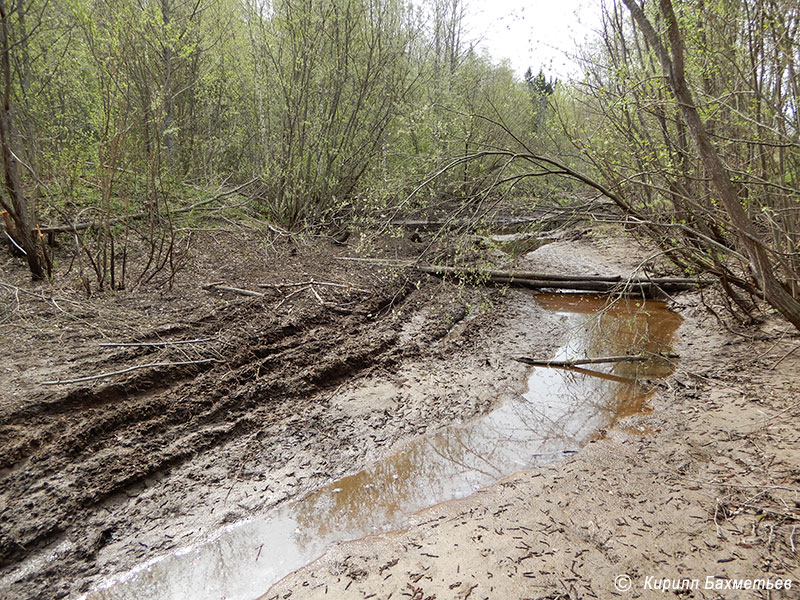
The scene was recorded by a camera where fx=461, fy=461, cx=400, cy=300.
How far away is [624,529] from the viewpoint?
3100 mm

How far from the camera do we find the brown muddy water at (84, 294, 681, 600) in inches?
119

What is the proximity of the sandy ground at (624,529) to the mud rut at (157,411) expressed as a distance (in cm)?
171

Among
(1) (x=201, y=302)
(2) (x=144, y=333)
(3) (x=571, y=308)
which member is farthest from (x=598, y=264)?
(2) (x=144, y=333)

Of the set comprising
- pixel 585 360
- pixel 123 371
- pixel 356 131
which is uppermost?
pixel 356 131

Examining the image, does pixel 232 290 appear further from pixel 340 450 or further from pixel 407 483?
pixel 407 483

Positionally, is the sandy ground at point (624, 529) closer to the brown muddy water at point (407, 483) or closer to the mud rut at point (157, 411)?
the brown muddy water at point (407, 483)

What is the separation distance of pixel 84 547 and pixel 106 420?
1195mm

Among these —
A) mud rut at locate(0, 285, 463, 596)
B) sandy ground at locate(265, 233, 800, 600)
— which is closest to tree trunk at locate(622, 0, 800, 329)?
sandy ground at locate(265, 233, 800, 600)

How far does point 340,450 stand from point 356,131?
9185mm

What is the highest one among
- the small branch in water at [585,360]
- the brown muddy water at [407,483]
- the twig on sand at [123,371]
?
the twig on sand at [123,371]

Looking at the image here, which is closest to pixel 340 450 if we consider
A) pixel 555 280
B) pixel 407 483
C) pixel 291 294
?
pixel 407 483

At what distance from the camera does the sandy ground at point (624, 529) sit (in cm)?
267

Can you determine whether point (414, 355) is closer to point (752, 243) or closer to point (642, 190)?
point (752, 243)

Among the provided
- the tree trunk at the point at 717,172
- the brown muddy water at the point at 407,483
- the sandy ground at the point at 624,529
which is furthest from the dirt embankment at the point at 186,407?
the tree trunk at the point at 717,172
